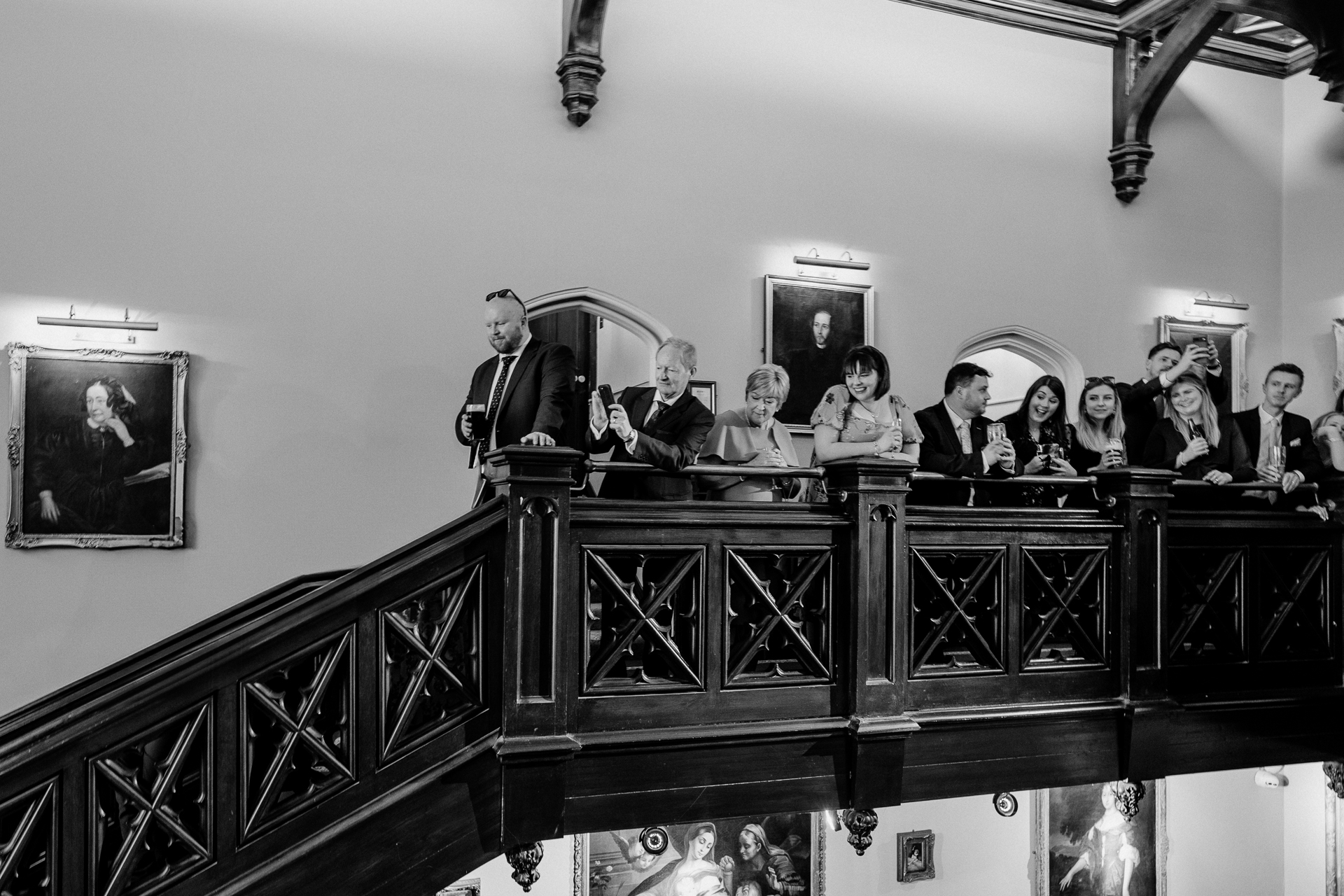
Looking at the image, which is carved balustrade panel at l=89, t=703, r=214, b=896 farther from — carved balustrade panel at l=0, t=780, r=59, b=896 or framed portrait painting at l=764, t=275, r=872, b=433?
framed portrait painting at l=764, t=275, r=872, b=433

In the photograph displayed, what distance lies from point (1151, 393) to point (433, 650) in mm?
4344

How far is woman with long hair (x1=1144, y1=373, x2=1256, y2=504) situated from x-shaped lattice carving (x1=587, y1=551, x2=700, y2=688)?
9.90 ft

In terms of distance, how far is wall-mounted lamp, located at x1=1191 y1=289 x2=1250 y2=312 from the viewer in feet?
A: 30.1

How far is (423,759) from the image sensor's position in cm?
373

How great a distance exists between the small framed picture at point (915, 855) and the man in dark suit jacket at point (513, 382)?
5355mm

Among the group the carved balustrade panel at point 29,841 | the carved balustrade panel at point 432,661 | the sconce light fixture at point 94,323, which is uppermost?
the sconce light fixture at point 94,323

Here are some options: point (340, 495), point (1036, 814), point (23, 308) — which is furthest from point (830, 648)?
point (1036, 814)

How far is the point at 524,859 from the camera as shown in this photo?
3875 millimetres

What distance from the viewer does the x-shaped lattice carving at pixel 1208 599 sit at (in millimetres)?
5195

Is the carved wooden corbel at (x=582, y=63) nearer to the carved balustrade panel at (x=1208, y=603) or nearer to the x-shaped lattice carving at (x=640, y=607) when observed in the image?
the x-shaped lattice carving at (x=640, y=607)

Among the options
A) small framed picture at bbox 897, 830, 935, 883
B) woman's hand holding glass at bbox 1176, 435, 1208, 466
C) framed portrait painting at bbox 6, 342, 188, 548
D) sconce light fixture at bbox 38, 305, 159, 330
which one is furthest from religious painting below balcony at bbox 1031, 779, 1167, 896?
sconce light fixture at bbox 38, 305, 159, 330

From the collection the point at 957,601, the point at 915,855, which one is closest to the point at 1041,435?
the point at 957,601

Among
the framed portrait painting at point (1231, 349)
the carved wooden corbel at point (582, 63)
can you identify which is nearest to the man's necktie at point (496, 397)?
the carved wooden corbel at point (582, 63)

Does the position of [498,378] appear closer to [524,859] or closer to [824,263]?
[524,859]
